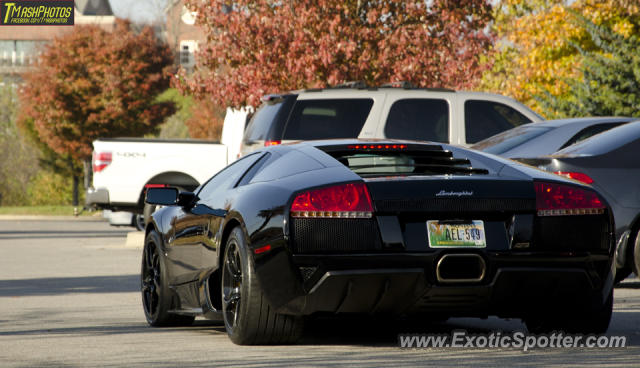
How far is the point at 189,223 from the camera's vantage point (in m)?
8.20

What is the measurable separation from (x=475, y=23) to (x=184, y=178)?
8553 mm

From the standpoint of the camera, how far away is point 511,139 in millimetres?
11984

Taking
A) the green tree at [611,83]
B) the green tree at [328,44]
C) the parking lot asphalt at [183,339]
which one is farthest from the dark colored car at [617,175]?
the green tree at [328,44]

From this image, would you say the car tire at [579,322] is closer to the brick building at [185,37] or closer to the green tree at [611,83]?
the green tree at [611,83]

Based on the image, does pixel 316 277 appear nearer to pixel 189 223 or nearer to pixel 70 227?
pixel 189 223

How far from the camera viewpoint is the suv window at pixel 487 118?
15.0 m

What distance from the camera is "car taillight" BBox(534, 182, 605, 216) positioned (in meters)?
6.70

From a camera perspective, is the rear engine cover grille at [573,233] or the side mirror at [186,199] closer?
the rear engine cover grille at [573,233]

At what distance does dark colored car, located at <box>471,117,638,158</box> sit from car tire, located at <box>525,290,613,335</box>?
3786mm

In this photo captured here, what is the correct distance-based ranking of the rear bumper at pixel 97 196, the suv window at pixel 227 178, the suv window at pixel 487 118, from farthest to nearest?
the rear bumper at pixel 97 196 → the suv window at pixel 487 118 → the suv window at pixel 227 178

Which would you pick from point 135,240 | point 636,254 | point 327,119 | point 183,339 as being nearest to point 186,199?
point 183,339

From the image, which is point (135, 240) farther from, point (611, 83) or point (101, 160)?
point (611, 83)

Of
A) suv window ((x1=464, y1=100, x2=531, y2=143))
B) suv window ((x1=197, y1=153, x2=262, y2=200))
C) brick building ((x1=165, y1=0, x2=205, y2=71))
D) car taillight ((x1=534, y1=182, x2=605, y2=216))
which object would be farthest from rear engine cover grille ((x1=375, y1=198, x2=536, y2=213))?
brick building ((x1=165, y1=0, x2=205, y2=71))

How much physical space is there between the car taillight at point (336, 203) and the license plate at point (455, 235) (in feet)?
1.23
